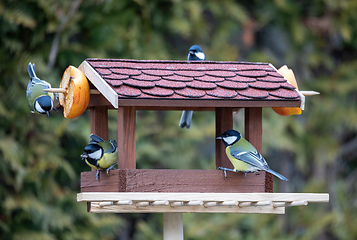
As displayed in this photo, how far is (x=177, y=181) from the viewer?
7.54ft

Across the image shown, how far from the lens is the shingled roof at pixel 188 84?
7.31 ft

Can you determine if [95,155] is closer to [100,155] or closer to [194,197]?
[100,155]

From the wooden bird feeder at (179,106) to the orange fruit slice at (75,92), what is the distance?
6cm

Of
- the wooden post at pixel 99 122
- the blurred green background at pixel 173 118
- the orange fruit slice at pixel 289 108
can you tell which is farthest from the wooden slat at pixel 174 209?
the blurred green background at pixel 173 118

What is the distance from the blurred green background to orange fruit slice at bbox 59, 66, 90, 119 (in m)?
1.52

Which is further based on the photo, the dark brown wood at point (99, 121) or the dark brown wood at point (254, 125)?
the dark brown wood at point (99, 121)

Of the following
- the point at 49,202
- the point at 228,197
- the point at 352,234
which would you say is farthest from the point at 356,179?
the point at 228,197

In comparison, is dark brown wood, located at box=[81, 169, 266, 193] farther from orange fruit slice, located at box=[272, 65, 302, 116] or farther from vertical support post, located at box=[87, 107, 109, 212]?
orange fruit slice, located at box=[272, 65, 302, 116]

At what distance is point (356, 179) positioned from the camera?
5469 millimetres

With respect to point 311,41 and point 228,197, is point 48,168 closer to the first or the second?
point 228,197

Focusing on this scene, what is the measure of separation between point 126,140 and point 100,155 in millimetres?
139

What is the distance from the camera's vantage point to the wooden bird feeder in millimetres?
2201

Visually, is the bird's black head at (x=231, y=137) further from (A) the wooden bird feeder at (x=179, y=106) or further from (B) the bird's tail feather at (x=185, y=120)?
(B) the bird's tail feather at (x=185, y=120)

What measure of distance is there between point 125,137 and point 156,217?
2.58m
